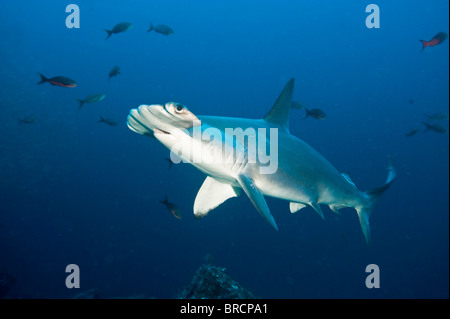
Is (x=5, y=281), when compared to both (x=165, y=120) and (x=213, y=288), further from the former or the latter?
(x=165, y=120)

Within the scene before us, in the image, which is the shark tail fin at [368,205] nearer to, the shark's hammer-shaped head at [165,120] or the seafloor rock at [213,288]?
the seafloor rock at [213,288]

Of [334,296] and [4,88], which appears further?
[4,88]

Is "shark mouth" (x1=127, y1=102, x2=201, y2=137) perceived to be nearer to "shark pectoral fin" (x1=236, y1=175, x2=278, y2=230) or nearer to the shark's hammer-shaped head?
the shark's hammer-shaped head

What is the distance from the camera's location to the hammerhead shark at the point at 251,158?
2451 millimetres

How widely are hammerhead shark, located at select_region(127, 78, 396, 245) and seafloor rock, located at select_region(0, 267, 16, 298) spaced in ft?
50.0

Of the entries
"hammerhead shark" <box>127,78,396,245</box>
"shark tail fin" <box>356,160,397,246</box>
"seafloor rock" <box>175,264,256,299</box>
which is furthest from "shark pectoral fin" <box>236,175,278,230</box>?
"shark tail fin" <box>356,160,397,246</box>

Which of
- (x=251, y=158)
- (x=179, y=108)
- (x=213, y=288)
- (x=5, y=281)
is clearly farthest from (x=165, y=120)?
(x=5, y=281)

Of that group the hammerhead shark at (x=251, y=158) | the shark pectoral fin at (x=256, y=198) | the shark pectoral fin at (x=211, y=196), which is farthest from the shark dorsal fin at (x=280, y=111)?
the shark pectoral fin at (x=256, y=198)

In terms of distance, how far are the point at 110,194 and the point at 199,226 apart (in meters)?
11.0

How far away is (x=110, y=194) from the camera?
84.6 feet

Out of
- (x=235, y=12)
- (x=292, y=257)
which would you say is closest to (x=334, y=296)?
(x=292, y=257)

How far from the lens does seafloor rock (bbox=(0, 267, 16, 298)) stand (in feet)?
41.1

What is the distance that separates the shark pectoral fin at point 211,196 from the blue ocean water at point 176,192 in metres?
13.9
